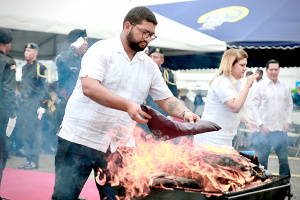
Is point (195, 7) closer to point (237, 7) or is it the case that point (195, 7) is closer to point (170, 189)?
point (237, 7)

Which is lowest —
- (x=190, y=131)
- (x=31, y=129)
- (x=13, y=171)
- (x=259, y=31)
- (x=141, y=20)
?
(x=13, y=171)

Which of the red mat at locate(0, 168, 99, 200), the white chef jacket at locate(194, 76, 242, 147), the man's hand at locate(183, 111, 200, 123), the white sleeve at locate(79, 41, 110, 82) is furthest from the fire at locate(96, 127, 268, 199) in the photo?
the red mat at locate(0, 168, 99, 200)

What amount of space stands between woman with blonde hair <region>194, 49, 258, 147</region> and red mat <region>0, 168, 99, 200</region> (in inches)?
75.4

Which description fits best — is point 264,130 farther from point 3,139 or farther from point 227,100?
point 3,139

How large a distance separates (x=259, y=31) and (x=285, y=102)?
10.1ft

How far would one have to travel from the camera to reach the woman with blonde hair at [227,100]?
389cm

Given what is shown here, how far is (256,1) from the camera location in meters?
9.70

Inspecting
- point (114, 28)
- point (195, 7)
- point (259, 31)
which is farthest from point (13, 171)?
point (195, 7)

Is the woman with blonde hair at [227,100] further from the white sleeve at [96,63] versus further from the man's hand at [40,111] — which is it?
the man's hand at [40,111]

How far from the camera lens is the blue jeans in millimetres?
5629

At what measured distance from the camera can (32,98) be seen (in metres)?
6.70

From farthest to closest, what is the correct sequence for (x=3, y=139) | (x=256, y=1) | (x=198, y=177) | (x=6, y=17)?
(x=256, y=1) → (x=6, y=17) → (x=3, y=139) → (x=198, y=177)

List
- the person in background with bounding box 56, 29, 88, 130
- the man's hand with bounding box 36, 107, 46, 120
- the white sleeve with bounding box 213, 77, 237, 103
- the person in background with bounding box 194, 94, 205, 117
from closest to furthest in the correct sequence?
the white sleeve with bounding box 213, 77, 237, 103 → the person in background with bounding box 56, 29, 88, 130 → the man's hand with bounding box 36, 107, 46, 120 → the person in background with bounding box 194, 94, 205, 117

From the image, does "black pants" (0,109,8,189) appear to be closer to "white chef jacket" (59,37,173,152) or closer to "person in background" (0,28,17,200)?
"person in background" (0,28,17,200)
